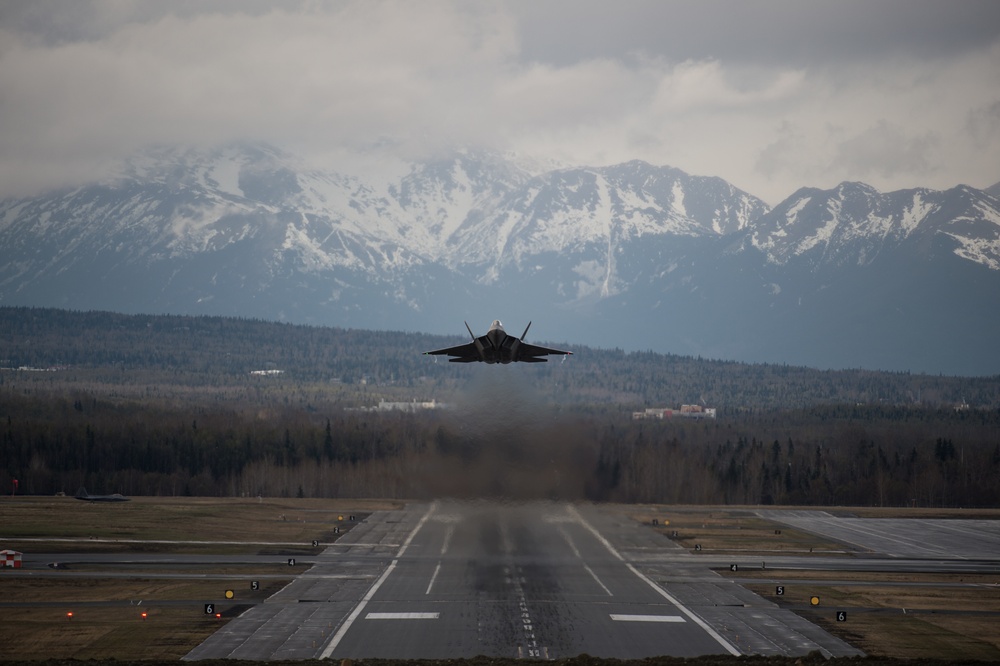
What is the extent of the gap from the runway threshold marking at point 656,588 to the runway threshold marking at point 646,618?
1.18 metres

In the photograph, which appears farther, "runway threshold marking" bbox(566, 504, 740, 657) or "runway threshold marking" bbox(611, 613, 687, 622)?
"runway threshold marking" bbox(611, 613, 687, 622)

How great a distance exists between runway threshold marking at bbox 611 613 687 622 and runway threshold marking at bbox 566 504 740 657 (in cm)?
118

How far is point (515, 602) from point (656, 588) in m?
15.0

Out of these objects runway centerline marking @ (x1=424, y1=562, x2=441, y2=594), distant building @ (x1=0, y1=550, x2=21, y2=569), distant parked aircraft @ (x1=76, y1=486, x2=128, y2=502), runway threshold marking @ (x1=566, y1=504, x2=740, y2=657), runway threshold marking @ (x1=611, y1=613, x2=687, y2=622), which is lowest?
distant parked aircraft @ (x1=76, y1=486, x2=128, y2=502)

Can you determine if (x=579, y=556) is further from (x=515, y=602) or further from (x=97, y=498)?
(x=97, y=498)

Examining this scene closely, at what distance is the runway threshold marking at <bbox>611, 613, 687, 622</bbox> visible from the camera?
87.9 meters

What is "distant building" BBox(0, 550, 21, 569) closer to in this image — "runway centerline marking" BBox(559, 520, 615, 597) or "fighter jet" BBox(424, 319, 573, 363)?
"runway centerline marking" BBox(559, 520, 615, 597)

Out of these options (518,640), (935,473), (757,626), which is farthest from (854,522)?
(518,640)

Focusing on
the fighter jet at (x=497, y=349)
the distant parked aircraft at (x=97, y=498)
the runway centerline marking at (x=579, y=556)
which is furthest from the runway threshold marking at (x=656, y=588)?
the distant parked aircraft at (x=97, y=498)

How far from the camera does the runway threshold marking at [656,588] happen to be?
80.4 metres

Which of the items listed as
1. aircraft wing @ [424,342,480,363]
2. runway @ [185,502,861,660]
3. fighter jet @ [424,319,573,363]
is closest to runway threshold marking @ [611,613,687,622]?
runway @ [185,502,861,660]

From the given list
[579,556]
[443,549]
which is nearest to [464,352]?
[579,556]

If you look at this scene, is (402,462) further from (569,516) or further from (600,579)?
(600,579)

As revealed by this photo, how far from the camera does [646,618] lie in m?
88.6
